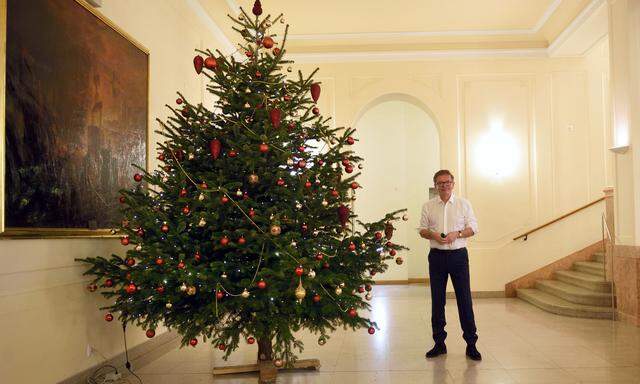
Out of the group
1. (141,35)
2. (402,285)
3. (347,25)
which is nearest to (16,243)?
(141,35)

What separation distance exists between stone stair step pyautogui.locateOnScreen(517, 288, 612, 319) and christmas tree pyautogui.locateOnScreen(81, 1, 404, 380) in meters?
4.13

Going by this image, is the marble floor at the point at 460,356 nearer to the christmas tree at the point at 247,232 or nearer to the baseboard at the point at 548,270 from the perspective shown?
the christmas tree at the point at 247,232

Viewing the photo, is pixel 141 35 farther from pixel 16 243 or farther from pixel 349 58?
pixel 349 58

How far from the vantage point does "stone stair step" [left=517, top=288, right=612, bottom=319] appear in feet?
22.0

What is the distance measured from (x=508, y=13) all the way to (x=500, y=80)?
4.60 feet

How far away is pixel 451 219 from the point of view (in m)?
4.78

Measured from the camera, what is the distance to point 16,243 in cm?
325

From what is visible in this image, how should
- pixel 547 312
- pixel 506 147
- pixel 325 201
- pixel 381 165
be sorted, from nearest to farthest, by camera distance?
pixel 325 201 < pixel 547 312 < pixel 506 147 < pixel 381 165

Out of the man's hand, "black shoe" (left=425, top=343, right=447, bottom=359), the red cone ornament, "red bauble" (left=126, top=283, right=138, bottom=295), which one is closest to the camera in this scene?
"red bauble" (left=126, top=283, right=138, bottom=295)

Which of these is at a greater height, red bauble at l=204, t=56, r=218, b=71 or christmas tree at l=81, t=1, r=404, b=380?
red bauble at l=204, t=56, r=218, b=71

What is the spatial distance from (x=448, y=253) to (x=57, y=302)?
3.05 metres

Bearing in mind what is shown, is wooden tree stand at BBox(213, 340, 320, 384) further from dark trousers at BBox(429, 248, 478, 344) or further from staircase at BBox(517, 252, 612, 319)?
staircase at BBox(517, 252, 612, 319)

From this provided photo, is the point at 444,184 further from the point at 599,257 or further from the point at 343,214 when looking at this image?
the point at 599,257

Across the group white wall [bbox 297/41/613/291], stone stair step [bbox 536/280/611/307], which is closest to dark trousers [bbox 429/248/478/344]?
stone stair step [bbox 536/280/611/307]
